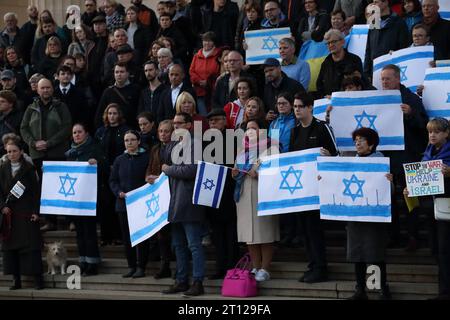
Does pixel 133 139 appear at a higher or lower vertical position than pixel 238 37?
lower

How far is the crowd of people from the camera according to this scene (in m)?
13.2

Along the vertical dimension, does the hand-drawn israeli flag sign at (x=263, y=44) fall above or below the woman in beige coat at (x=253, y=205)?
above

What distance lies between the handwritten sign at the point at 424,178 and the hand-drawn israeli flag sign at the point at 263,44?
438 centimetres

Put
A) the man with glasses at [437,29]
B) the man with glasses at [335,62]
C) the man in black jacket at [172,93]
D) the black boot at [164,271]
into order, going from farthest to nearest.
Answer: the man in black jacket at [172,93]
the man with glasses at [437,29]
the black boot at [164,271]
the man with glasses at [335,62]

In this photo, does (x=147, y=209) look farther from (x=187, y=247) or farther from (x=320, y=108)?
(x=320, y=108)

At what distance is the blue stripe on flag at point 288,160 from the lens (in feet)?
42.5

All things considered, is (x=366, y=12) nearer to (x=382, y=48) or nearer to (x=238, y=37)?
(x=382, y=48)

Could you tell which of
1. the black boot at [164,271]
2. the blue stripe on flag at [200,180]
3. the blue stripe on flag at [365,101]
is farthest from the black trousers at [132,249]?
the blue stripe on flag at [365,101]

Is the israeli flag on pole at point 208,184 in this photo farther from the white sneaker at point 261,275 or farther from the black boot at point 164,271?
the black boot at point 164,271

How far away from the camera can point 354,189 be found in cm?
1247

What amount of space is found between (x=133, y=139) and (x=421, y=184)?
4.06 m

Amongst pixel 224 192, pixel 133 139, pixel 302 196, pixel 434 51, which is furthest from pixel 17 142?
pixel 434 51

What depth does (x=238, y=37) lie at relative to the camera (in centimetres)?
1695

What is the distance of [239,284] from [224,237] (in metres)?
0.85
